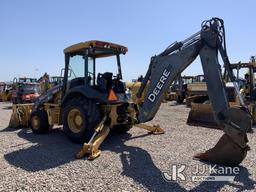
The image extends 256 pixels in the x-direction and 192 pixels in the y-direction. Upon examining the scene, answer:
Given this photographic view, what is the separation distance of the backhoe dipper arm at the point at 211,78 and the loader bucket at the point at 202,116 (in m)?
3.74

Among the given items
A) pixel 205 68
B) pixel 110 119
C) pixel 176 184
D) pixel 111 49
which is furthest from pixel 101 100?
pixel 176 184

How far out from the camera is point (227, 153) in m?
5.40

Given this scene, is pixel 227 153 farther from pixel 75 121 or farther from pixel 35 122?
pixel 35 122

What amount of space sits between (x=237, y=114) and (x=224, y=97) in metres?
0.42

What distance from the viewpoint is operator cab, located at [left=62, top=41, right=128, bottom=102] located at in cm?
749

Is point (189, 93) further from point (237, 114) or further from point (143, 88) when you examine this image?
point (237, 114)

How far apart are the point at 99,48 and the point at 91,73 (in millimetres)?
743

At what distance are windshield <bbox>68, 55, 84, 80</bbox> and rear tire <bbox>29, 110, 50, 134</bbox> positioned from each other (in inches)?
56.6

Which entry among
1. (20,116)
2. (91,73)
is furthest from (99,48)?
(20,116)

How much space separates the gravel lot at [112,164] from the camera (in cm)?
464

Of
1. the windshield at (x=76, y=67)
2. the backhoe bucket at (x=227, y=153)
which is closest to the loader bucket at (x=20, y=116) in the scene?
the windshield at (x=76, y=67)

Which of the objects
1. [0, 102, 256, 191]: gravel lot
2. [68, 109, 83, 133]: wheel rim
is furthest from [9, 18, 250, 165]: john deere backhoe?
[0, 102, 256, 191]: gravel lot

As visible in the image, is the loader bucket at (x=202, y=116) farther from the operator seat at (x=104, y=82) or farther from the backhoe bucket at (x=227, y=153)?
the backhoe bucket at (x=227, y=153)

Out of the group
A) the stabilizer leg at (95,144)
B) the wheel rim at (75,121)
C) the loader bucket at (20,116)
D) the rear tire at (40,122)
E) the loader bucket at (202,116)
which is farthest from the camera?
the loader bucket at (20,116)
